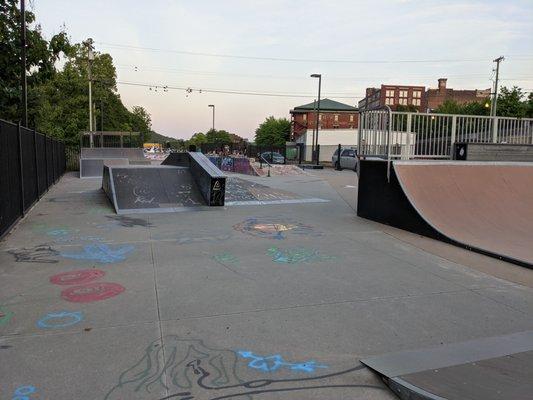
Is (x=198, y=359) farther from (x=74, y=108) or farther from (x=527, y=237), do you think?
(x=74, y=108)

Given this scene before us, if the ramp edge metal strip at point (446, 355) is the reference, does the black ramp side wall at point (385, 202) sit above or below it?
above

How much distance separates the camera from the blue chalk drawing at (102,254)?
21.6 feet

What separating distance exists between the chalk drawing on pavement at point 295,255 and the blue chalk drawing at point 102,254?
7.51ft

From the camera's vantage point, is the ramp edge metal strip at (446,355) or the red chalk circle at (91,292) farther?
the red chalk circle at (91,292)

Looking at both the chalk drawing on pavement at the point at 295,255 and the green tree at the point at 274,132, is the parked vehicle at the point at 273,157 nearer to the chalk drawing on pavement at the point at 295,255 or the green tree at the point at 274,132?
the chalk drawing on pavement at the point at 295,255

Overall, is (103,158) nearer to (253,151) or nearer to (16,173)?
(16,173)

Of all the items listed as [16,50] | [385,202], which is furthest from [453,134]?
[16,50]

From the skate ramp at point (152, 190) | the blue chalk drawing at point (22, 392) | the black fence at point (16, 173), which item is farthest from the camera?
the skate ramp at point (152, 190)

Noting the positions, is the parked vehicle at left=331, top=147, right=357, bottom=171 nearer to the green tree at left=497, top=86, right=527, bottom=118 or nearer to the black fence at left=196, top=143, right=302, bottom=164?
the black fence at left=196, top=143, right=302, bottom=164

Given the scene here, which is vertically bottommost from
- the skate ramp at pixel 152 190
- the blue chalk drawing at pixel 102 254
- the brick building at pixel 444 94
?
the blue chalk drawing at pixel 102 254

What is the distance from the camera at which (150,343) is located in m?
3.74

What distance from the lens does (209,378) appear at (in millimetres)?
3193

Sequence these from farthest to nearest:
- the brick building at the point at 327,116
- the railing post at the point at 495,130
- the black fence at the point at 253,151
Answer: the brick building at the point at 327,116, the black fence at the point at 253,151, the railing post at the point at 495,130

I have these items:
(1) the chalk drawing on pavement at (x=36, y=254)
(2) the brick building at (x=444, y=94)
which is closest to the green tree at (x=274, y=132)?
(2) the brick building at (x=444, y=94)
